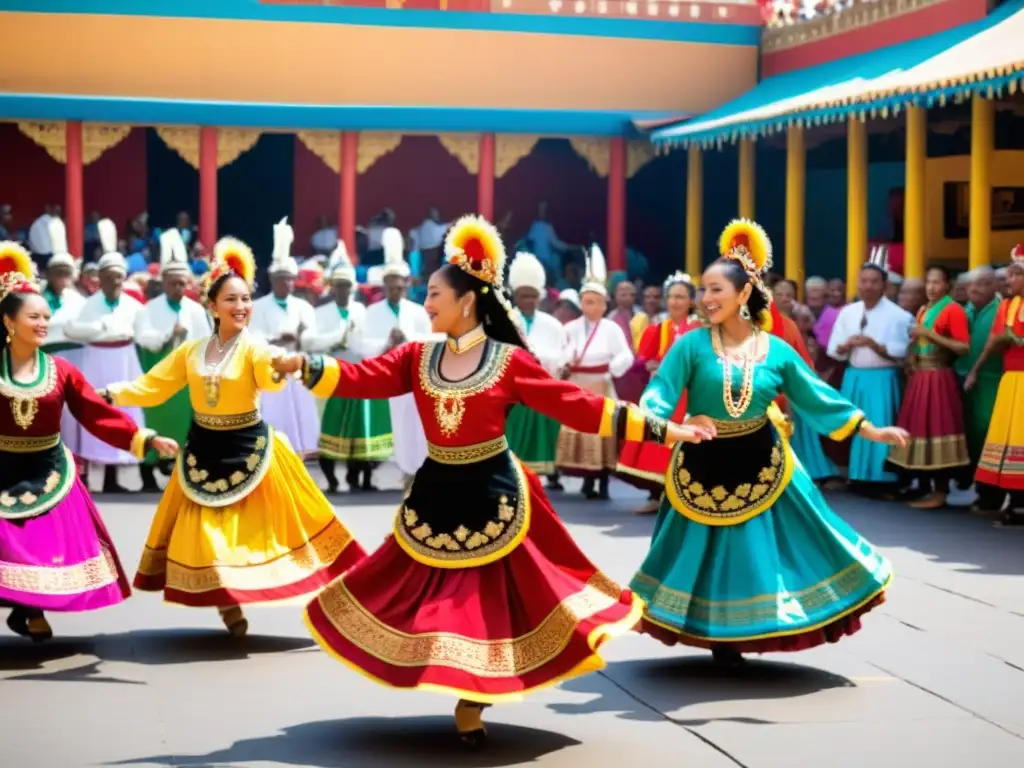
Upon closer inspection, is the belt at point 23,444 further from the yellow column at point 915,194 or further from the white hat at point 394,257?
the yellow column at point 915,194

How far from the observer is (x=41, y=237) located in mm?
20875

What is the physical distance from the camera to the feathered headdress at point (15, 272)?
7625 millimetres

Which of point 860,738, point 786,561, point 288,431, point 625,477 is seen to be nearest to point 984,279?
point 625,477

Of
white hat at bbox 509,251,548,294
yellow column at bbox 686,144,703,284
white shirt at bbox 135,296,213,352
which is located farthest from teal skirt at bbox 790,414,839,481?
yellow column at bbox 686,144,703,284

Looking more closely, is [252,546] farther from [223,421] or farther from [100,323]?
[100,323]

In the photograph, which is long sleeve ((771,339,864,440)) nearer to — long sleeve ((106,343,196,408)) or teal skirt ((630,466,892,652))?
teal skirt ((630,466,892,652))

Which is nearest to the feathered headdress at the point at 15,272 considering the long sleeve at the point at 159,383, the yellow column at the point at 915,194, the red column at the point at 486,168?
the long sleeve at the point at 159,383

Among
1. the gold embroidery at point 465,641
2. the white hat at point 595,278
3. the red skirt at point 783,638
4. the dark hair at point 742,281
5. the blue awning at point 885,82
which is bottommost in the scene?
the red skirt at point 783,638

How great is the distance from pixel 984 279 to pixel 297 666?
6.96m

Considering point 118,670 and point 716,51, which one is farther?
point 716,51

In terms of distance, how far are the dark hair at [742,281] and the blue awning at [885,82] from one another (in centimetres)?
678

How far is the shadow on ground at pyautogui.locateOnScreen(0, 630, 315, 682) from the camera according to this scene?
7316mm

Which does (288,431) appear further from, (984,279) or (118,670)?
(118,670)

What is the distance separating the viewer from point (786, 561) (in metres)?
6.93
